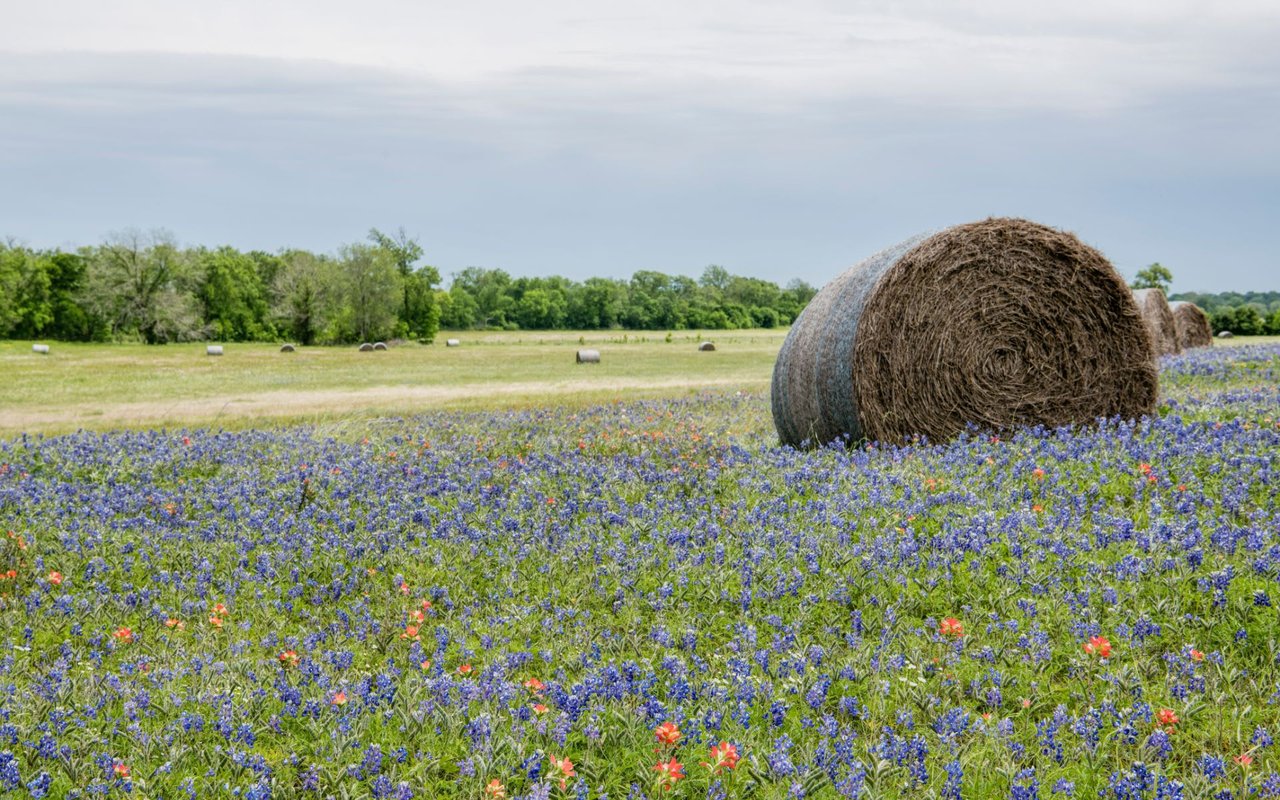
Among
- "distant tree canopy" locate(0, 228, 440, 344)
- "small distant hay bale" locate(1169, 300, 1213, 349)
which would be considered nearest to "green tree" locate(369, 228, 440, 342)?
"distant tree canopy" locate(0, 228, 440, 344)

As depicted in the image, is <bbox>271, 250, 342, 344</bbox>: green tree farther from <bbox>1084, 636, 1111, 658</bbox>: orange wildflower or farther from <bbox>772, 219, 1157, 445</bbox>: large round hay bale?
<bbox>1084, 636, 1111, 658</bbox>: orange wildflower

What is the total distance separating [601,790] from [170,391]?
1227 inches

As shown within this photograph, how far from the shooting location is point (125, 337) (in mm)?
88562

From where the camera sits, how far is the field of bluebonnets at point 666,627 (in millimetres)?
→ 4602

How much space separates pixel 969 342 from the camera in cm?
1359

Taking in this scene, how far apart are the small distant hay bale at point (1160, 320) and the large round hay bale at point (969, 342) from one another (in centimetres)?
2320

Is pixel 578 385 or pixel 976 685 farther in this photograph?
pixel 578 385

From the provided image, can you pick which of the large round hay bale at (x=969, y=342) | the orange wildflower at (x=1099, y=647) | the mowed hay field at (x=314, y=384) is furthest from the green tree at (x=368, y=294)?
the orange wildflower at (x=1099, y=647)

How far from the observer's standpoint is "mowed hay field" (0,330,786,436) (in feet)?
75.7

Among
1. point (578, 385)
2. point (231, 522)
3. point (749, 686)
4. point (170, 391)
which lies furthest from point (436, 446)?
point (170, 391)

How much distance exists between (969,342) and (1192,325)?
32.6 metres

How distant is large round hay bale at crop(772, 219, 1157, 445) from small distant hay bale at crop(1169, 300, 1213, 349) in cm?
2956

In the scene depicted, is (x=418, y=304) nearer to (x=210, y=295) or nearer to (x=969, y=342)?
(x=210, y=295)

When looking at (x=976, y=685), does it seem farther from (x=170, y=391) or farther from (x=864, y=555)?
(x=170, y=391)
